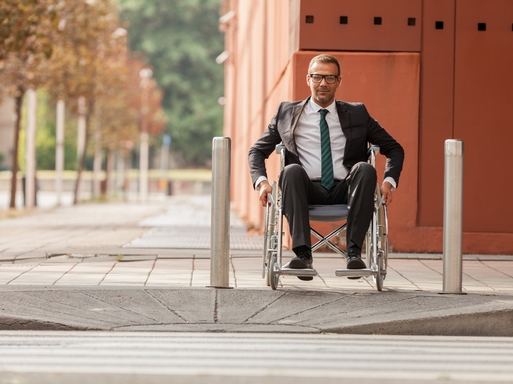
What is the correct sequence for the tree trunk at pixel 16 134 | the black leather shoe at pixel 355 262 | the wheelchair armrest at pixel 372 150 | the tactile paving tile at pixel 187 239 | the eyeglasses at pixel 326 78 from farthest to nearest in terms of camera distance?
the tree trunk at pixel 16 134
the tactile paving tile at pixel 187 239
the eyeglasses at pixel 326 78
the wheelchair armrest at pixel 372 150
the black leather shoe at pixel 355 262

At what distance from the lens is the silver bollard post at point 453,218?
6.70 m

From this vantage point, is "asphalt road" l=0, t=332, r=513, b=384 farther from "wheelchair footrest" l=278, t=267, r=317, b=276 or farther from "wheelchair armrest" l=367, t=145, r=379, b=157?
"wheelchair armrest" l=367, t=145, r=379, b=157

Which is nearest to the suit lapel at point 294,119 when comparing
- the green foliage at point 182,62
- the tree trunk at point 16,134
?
the tree trunk at point 16,134

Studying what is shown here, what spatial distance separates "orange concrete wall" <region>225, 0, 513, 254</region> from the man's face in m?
3.20

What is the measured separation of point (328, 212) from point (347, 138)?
1.89ft

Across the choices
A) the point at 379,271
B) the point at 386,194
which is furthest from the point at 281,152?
the point at 379,271

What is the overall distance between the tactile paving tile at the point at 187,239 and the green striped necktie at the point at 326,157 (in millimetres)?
4044

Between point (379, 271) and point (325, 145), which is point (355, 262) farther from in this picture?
point (325, 145)

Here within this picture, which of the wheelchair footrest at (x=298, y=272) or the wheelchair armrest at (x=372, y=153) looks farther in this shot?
the wheelchair armrest at (x=372, y=153)

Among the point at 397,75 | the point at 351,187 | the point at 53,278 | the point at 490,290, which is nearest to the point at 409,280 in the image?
the point at 490,290

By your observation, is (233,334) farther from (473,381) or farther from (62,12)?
(62,12)

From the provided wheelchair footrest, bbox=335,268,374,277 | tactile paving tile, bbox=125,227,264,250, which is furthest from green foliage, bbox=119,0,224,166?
wheelchair footrest, bbox=335,268,374,277

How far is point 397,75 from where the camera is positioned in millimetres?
10453

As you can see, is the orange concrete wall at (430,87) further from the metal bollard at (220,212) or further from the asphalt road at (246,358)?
the asphalt road at (246,358)
